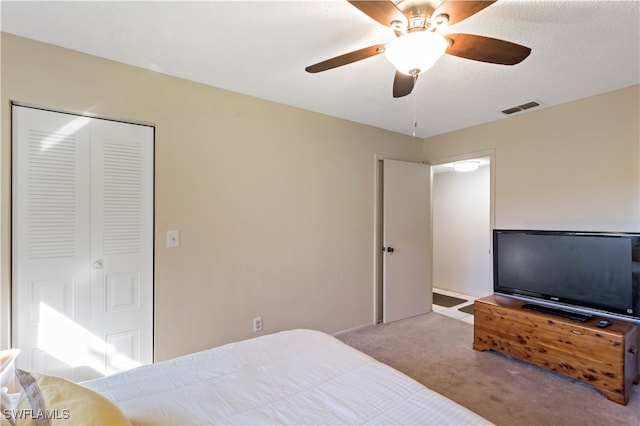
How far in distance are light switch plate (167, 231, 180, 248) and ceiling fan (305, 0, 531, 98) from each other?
1839 mm

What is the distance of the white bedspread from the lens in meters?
1.10

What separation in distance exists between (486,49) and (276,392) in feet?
6.03

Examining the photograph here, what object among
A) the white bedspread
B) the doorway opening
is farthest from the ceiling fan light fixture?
the doorway opening

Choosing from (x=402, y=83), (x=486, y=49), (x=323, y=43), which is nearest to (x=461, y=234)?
(x=402, y=83)

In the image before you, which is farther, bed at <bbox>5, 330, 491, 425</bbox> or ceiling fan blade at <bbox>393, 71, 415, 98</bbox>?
ceiling fan blade at <bbox>393, 71, 415, 98</bbox>

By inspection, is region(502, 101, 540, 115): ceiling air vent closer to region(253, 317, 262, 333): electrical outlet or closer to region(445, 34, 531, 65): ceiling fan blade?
region(445, 34, 531, 65): ceiling fan blade

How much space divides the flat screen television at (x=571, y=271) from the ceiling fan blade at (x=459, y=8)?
7.01ft

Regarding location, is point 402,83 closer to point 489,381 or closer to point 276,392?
point 276,392

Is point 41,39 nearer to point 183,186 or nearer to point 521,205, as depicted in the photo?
point 183,186

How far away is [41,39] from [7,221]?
3.64 ft

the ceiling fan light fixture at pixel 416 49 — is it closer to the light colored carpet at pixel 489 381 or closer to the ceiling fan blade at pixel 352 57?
the ceiling fan blade at pixel 352 57

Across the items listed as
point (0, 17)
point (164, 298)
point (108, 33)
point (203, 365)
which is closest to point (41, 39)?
point (0, 17)

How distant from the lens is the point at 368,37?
1803mm

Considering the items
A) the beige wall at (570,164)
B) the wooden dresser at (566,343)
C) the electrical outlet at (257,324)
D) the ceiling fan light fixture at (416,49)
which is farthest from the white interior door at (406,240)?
the ceiling fan light fixture at (416,49)
